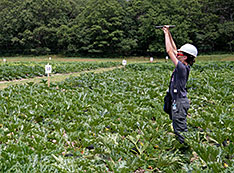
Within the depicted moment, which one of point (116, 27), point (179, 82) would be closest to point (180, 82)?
point (179, 82)

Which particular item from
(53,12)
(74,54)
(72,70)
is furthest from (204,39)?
(53,12)

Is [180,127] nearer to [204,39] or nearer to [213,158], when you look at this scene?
[213,158]

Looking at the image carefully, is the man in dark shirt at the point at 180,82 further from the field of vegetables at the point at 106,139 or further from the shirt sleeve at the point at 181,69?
the field of vegetables at the point at 106,139

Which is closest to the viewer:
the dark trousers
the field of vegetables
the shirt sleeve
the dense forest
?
the field of vegetables

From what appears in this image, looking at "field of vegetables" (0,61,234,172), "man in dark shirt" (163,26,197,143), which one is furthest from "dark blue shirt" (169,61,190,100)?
"field of vegetables" (0,61,234,172)

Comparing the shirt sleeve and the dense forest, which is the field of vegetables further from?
the dense forest

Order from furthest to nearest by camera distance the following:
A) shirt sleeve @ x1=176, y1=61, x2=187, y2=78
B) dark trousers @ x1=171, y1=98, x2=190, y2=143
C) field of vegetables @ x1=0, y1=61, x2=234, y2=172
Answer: dark trousers @ x1=171, y1=98, x2=190, y2=143 < shirt sleeve @ x1=176, y1=61, x2=187, y2=78 < field of vegetables @ x1=0, y1=61, x2=234, y2=172

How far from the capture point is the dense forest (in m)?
41.9

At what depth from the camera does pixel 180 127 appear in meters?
3.63

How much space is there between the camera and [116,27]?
46156mm

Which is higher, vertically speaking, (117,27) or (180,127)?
(117,27)

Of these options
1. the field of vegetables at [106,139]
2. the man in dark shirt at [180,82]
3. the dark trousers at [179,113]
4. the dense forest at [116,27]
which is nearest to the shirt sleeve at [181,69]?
the man in dark shirt at [180,82]

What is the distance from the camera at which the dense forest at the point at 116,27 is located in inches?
1651

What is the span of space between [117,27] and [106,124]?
141 feet
